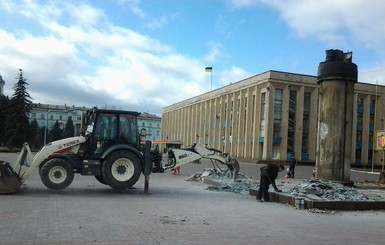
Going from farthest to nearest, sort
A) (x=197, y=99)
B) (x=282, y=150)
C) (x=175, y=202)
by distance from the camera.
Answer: (x=197, y=99) → (x=282, y=150) → (x=175, y=202)

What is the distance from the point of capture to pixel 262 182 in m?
15.9

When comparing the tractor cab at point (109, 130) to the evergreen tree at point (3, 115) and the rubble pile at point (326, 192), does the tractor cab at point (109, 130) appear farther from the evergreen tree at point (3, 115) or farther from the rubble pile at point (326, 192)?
the evergreen tree at point (3, 115)

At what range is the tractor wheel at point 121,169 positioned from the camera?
16.3m

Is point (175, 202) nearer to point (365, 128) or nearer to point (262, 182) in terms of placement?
point (262, 182)

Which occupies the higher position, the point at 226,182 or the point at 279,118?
the point at 279,118

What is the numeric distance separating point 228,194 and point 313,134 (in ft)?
193

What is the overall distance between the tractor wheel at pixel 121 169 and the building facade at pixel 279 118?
5437cm

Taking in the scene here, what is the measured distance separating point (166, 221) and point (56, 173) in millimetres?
6698

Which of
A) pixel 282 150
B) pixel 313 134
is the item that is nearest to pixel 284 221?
pixel 282 150

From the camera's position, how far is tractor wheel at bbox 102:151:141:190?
643 inches

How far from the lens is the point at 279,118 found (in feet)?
233

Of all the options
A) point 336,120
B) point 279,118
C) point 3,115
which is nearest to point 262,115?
point 279,118

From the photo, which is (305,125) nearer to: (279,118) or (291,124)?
(291,124)

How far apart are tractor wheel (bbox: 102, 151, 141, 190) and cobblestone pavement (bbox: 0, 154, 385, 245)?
23.2 inches
